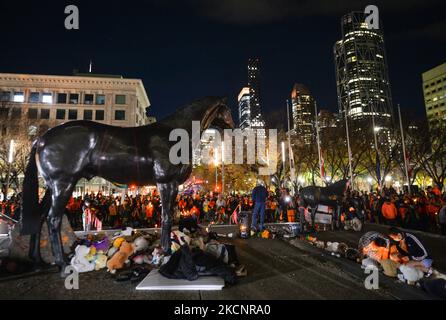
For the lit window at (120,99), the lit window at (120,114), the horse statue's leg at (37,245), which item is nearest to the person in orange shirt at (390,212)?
the horse statue's leg at (37,245)

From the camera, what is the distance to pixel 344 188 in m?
11.6

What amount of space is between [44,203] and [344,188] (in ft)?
36.6

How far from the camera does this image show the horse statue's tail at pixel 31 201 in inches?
194

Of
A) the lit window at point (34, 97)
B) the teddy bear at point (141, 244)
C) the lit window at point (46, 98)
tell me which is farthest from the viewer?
the lit window at point (46, 98)

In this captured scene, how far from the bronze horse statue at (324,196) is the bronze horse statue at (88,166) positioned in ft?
25.4

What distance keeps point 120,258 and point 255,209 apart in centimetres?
688

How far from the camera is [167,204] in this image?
5.21m

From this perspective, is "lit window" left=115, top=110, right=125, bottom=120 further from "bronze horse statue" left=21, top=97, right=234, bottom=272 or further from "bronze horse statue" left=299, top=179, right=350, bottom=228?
"bronze horse statue" left=21, top=97, right=234, bottom=272

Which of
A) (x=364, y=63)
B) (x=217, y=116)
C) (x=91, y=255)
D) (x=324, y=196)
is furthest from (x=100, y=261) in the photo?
(x=364, y=63)

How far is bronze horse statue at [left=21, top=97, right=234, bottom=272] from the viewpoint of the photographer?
481cm
